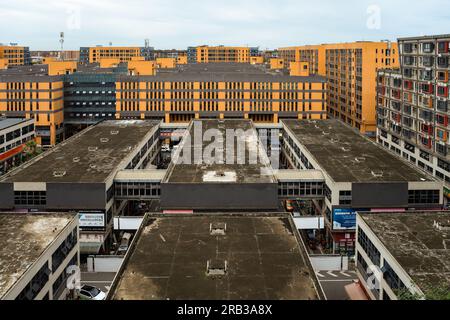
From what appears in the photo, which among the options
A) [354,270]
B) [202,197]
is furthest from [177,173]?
[354,270]

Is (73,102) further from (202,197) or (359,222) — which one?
(359,222)

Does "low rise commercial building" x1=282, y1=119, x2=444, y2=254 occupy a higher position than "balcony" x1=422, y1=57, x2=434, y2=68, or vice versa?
"balcony" x1=422, y1=57, x2=434, y2=68

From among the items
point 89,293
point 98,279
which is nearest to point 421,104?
point 98,279

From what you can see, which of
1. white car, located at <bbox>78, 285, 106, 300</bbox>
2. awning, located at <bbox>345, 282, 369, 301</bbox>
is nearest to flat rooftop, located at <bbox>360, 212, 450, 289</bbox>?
Answer: awning, located at <bbox>345, 282, 369, 301</bbox>

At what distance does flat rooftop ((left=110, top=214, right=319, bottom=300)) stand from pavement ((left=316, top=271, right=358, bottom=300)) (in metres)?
9.41

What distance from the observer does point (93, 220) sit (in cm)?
6550

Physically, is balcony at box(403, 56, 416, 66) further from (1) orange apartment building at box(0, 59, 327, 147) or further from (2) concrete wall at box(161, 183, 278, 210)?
(2) concrete wall at box(161, 183, 278, 210)

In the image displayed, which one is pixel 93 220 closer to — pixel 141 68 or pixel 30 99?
pixel 30 99

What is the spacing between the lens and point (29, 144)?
108250 millimetres

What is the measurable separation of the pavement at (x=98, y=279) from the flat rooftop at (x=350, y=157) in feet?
108

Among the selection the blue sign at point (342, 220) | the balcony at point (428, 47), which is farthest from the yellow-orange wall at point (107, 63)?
the blue sign at point (342, 220)

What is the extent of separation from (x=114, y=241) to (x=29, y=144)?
1987 inches

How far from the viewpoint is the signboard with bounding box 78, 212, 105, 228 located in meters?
65.2

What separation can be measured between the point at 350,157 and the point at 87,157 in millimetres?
44735
